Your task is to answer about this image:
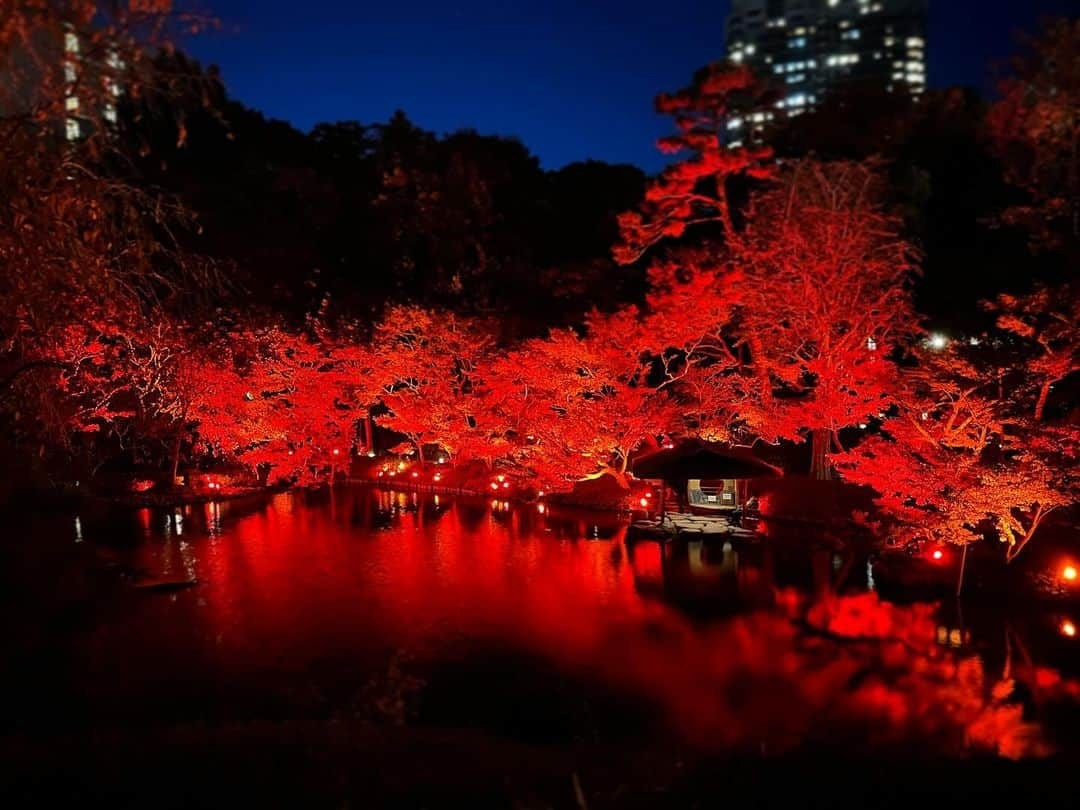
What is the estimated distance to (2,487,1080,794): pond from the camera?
340 inches

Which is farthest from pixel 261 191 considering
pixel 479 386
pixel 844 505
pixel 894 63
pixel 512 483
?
pixel 894 63

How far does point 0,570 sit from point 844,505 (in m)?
16.7

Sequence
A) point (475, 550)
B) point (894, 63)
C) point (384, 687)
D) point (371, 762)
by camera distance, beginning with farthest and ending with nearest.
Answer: point (894, 63) → point (475, 550) → point (384, 687) → point (371, 762)

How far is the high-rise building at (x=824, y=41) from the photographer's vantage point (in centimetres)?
7962

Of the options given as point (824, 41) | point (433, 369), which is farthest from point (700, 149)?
point (824, 41)

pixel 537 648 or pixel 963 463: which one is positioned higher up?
pixel 963 463

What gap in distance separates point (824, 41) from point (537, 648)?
88.8m

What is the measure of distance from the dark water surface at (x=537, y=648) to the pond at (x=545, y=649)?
0.14ft

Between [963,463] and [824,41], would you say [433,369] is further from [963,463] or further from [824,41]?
[824,41]

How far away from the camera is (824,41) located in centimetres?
8369

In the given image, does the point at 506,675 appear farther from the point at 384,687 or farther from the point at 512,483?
the point at 512,483

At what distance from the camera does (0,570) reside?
43.3ft

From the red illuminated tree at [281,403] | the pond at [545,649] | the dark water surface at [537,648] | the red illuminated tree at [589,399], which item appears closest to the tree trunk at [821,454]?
the dark water surface at [537,648]

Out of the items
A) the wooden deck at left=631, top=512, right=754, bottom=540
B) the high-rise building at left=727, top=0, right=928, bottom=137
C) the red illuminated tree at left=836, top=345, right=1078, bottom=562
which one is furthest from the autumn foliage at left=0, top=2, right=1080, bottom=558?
the high-rise building at left=727, top=0, right=928, bottom=137
